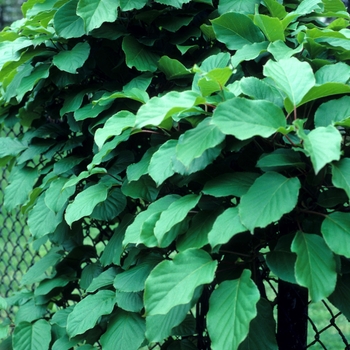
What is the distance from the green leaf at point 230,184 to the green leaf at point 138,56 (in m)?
0.54

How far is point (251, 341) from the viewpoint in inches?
49.8

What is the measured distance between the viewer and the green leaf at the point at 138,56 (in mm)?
1648

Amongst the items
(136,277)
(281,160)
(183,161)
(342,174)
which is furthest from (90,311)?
(342,174)

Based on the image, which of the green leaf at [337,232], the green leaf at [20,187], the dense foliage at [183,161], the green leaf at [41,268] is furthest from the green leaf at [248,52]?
the green leaf at [41,268]

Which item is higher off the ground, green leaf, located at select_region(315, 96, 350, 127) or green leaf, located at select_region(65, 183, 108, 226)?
green leaf, located at select_region(315, 96, 350, 127)

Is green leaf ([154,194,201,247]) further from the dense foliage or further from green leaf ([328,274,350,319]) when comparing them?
green leaf ([328,274,350,319])

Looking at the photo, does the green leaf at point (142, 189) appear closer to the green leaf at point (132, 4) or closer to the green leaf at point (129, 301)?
the green leaf at point (129, 301)

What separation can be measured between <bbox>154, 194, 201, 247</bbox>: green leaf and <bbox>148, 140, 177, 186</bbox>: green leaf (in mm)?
71

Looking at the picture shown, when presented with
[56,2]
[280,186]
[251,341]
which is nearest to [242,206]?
[280,186]

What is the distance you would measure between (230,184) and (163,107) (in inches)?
9.7

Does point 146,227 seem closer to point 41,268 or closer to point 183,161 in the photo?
point 183,161

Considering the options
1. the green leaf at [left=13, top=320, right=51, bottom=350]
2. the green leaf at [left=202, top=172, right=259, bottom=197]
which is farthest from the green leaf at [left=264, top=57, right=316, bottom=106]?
the green leaf at [left=13, top=320, right=51, bottom=350]

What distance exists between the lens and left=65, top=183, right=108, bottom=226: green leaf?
56.8 inches

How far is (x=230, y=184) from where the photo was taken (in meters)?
1.26
